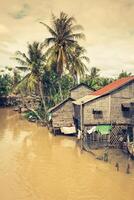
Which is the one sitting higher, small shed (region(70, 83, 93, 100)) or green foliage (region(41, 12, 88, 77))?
green foliage (region(41, 12, 88, 77))

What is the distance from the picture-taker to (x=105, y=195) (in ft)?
42.5

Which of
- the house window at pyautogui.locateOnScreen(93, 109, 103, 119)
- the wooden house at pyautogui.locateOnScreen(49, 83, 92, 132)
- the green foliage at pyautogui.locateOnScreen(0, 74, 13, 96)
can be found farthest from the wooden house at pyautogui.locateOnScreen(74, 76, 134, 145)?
the green foliage at pyautogui.locateOnScreen(0, 74, 13, 96)

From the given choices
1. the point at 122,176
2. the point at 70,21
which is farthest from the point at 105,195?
the point at 70,21

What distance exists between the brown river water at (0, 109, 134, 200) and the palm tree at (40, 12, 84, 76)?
8640 mm

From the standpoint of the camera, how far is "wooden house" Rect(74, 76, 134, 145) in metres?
21.4

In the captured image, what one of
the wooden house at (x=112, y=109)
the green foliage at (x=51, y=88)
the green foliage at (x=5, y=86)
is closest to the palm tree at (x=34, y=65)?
the green foliage at (x=51, y=88)

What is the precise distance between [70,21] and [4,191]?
64.8 feet

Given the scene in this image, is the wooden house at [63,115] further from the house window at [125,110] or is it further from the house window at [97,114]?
the house window at [125,110]

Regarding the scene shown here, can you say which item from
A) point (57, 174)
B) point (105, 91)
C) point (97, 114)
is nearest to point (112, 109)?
point (97, 114)

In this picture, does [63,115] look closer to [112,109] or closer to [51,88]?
[112,109]

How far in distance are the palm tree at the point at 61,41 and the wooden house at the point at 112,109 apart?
8.33 metres

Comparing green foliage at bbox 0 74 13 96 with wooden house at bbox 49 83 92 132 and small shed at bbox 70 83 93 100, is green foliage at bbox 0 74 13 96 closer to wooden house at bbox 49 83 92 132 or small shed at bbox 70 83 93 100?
small shed at bbox 70 83 93 100

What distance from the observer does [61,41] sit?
2875 cm

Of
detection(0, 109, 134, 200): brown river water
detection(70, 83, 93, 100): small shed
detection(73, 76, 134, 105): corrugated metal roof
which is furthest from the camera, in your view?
detection(70, 83, 93, 100): small shed
